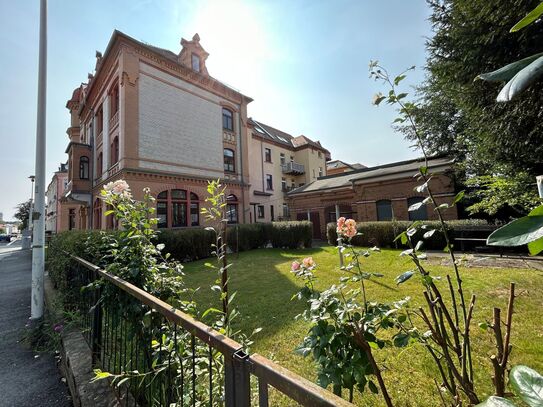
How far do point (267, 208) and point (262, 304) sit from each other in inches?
840

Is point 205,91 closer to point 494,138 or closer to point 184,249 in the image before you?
point 184,249

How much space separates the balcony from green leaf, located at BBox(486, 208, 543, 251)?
29.1m

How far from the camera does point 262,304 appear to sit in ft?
17.8

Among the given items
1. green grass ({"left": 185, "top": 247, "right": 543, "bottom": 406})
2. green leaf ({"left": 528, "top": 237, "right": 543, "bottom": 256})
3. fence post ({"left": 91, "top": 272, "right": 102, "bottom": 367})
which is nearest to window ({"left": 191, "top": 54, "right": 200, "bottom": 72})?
green grass ({"left": 185, "top": 247, "right": 543, "bottom": 406})

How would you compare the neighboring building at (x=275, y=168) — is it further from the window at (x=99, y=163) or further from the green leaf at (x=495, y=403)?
the green leaf at (x=495, y=403)

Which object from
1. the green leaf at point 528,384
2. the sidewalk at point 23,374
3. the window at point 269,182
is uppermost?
A: the window at point 269,182

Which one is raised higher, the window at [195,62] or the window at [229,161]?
the window at [195,62]

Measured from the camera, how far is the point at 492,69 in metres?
6.55

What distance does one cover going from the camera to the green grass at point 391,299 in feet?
8.96

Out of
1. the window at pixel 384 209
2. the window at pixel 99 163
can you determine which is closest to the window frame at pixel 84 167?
the window at pixel 99 163

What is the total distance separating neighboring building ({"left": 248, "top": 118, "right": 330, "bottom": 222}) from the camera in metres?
26.1

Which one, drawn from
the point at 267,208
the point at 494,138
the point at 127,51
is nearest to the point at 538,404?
the point at 494,138

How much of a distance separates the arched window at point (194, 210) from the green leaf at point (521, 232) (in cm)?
1779

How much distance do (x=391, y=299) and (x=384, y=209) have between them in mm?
12417
